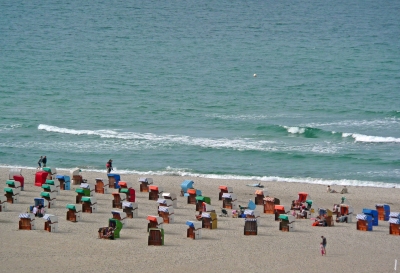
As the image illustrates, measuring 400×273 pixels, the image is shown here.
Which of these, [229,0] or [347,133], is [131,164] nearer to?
[347,133]

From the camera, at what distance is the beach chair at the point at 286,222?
32750 millimetres

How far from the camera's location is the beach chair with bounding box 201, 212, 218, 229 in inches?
1288

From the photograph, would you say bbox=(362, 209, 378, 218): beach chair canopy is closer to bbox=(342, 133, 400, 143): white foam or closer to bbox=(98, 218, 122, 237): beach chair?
bbox=(98, 218, 122, 237): beach chair

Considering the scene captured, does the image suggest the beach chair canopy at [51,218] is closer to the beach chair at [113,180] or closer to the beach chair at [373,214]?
the beach chair at [113,180]

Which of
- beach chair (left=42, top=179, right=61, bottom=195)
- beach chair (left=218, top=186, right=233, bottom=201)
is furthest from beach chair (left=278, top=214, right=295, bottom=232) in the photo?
beach chair (left=42, top=179, right=61, bottom=195)

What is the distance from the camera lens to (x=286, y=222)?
108ft

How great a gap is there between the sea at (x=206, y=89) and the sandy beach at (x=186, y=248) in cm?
1163

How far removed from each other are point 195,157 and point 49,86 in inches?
1150

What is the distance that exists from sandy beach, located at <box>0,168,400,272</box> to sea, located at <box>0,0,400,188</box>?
1163 centimetres

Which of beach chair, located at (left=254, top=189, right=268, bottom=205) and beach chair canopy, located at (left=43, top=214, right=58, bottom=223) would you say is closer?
beach chair canopy, located at (left=43, top=214, right=58, bottom=223)

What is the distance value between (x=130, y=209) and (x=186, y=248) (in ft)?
17.5

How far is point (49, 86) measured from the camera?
246 ft

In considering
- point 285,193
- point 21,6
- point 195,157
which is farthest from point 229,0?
point 285,193

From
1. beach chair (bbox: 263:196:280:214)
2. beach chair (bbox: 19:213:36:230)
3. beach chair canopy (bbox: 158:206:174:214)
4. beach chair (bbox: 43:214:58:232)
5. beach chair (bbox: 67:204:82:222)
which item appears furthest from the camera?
beach chair (bbox: 263:196:280:214)
